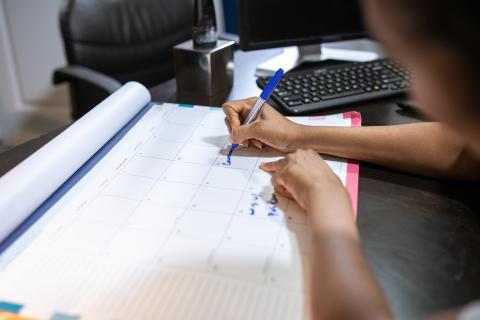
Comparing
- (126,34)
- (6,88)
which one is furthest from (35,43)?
(126,34)

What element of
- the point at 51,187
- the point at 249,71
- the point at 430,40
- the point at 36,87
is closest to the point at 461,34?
the point at 430,40

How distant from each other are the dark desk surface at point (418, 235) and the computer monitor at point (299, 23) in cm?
49

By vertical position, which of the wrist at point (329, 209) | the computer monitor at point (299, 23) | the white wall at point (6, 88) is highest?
the computer monitor at point (299, 23)

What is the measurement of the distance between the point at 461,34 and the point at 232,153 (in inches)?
19.4

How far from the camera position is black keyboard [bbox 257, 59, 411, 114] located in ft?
3.30

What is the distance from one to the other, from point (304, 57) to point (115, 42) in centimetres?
59

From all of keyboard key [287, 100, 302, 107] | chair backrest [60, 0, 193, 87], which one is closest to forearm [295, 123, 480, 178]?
keyboard key [287, 100, 302, 107]

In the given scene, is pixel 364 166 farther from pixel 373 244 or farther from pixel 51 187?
pixel 51 187

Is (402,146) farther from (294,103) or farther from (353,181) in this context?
(294,103)

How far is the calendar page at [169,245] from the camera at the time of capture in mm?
517

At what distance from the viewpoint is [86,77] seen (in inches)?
50.8

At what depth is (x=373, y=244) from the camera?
0.62 meters

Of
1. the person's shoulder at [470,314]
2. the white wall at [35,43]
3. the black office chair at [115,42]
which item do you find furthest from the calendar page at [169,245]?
the white wall at [35,43]

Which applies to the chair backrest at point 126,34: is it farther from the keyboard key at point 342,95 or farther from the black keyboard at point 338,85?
the keyboard key at point 342,95
